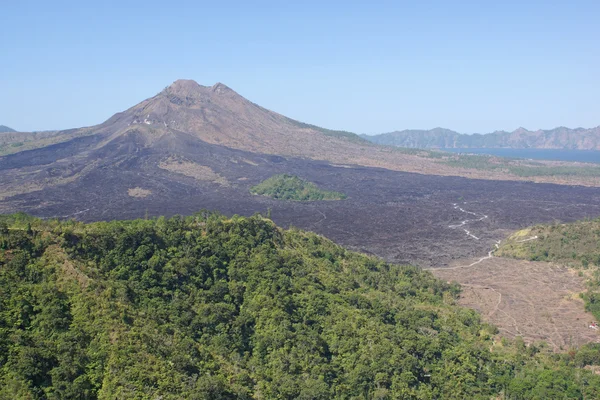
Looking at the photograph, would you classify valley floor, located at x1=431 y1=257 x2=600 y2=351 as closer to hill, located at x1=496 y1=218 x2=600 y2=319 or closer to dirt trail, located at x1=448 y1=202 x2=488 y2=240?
hill, located at x1=496 y1=218 x2=600 y2=319

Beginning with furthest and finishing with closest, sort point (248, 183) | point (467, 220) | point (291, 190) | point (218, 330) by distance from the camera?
point (248, 183), point (291, 190), point (467, 220), point (218, 330)

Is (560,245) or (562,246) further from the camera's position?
(560,245)

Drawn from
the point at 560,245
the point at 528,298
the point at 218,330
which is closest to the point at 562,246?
the point at 560,245

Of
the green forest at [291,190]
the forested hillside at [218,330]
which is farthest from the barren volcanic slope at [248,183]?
the forested hillside at [218,330]

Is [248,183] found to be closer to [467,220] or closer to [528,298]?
[467,220]

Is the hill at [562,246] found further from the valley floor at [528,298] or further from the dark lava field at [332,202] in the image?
the dark lava field at [332,202]

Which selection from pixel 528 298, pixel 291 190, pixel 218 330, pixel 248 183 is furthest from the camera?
pixel 248 183

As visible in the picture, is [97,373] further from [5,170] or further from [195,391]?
[5,170]
